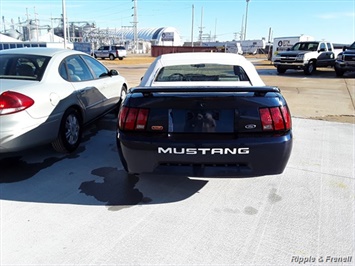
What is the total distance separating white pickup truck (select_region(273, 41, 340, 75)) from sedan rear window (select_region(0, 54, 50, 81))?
16.7m

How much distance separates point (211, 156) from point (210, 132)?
0.22m

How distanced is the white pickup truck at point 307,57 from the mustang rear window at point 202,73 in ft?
49.9

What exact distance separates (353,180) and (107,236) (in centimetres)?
297

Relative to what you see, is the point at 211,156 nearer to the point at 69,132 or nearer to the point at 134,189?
the point at 134,189

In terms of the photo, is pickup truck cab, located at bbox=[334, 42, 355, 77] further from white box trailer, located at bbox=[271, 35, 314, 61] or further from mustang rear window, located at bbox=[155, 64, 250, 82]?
mustang rear window, located at bbox=[155, 64, 250, 82]

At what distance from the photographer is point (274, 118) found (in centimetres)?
265

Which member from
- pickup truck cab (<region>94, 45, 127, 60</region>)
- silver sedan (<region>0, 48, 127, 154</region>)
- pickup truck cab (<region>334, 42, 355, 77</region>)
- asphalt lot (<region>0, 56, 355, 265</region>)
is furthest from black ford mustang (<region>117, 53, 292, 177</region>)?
pickup truck cab (<region>94, 45, 127, 60</region>)

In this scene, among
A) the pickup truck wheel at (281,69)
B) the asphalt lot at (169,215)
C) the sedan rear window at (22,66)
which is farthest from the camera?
the pickup truck wheel at (281,69)

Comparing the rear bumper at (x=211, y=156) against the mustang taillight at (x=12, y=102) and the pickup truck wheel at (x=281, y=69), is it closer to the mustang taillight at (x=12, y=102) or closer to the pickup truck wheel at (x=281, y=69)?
the mustang taillight at (x=12, y=102)

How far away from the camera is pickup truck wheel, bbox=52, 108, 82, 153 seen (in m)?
4.04

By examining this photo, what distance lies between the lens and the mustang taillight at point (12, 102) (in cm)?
321

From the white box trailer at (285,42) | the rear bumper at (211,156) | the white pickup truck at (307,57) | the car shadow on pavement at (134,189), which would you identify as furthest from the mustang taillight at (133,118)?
the white box trailer at (285,42)

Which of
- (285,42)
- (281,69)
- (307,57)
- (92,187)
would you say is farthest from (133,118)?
(285,42)

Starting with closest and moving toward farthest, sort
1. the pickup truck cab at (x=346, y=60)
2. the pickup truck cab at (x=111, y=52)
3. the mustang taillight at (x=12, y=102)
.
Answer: the mustang taillight at (x=12, y=102)
the pickup truck cab at (x=346, y=60)
the pickup truck cab at (x=111, y=52)
